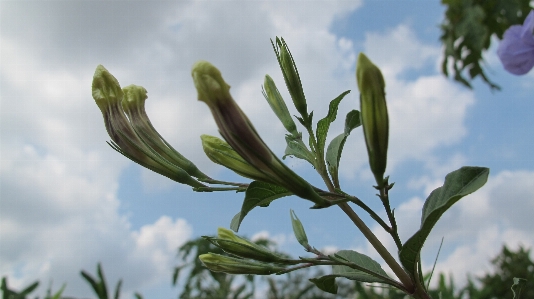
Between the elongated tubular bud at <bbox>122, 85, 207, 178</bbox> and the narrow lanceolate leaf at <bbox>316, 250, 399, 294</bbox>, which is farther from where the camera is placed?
the elongated tubular bud at <bbox>122, 85, 207, 178</bbox>

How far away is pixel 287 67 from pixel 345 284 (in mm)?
29019

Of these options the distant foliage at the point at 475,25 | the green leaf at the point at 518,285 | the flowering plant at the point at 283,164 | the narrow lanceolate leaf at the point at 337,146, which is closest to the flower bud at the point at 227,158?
the flowering plant at the point at 283,164

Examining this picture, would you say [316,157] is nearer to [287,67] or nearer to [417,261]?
[287,67]

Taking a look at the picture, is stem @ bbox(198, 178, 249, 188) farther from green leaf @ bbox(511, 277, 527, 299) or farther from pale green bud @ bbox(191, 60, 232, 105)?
green leaf @ bbox(511, 277, 527, 299)

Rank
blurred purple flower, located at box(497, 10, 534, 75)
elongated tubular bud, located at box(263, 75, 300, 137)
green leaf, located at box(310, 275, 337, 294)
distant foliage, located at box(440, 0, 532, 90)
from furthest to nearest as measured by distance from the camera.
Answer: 1. distant foliage, located at box(440, 0, 532, 90)
2. blurred purple flower, located at box(497, 10, 534, 75)
3. elongated tubular bud, located at box(263, 75, 300, 137)
4. green leaf, located at box(310, 275, 337, 294)

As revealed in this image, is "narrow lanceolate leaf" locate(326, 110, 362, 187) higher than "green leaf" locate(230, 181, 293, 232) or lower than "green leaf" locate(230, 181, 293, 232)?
higher

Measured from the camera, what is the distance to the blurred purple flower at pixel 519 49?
161 cm

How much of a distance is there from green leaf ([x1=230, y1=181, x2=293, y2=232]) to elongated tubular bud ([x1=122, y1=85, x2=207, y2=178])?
23cm

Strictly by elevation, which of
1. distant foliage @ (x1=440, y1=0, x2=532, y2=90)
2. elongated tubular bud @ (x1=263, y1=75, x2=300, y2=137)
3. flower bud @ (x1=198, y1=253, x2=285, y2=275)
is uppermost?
distant foliage @ (x1=440, y1=0, x2=532, y2=90)

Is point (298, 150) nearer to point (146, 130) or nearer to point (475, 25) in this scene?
point (146, 130)

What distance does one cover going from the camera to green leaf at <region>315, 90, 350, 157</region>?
136 cm

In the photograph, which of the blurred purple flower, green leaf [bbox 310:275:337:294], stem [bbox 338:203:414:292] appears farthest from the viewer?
the blurred purple flower

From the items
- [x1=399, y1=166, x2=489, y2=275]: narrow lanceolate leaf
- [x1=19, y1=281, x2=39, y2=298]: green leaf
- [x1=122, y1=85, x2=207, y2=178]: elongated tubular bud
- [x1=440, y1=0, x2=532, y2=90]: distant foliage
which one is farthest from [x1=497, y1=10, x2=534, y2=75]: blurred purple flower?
[x1=440, y1=0, x2=532, y2=90]: distant foliage

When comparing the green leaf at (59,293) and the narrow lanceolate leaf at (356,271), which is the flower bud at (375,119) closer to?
the narrow lanceolate leaf at (356,271)
